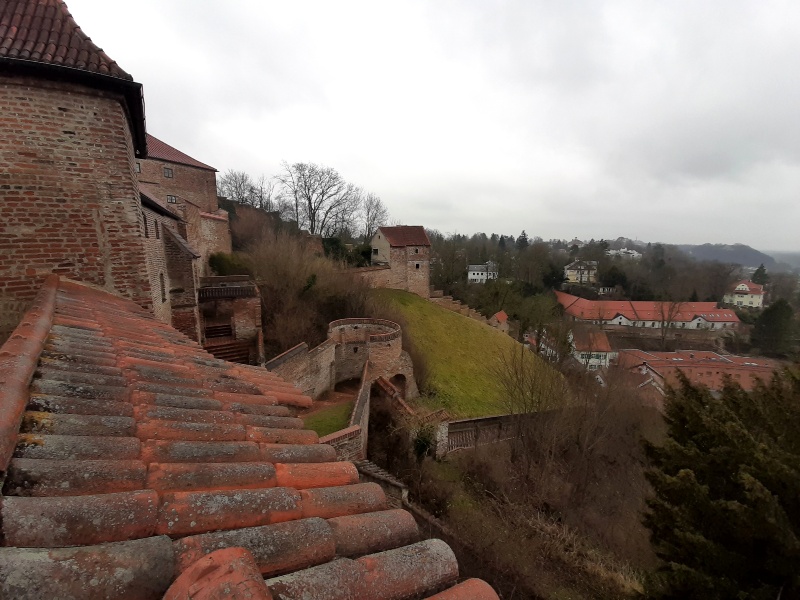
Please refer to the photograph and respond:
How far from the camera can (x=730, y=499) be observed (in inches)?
268

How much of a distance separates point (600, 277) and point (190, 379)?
242 ft

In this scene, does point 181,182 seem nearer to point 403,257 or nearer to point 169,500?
point 403,257

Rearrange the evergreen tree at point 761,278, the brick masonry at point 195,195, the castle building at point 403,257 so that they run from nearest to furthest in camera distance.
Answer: the brick masonry at point 195,195 < the castle building at point 403,257 < the evergreen tree at point 761,278

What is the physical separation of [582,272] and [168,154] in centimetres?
6892

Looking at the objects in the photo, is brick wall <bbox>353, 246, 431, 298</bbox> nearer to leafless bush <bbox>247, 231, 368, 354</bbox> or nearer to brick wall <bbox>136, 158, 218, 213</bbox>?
leafless bush <bbox>247, 231, 368, 354</bbox>

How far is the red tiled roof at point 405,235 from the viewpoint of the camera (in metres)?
32.3

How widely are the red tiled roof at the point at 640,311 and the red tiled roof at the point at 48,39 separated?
5589 cm

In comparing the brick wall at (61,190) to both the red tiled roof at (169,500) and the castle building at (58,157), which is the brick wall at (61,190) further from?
the red tiled roof at (169,500)

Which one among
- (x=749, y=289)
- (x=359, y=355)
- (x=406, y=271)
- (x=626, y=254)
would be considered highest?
(x=626, y=254)

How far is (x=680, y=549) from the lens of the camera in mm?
6910

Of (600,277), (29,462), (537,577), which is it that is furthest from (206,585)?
(600,277)

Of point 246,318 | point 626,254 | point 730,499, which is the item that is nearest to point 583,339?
point 730,499

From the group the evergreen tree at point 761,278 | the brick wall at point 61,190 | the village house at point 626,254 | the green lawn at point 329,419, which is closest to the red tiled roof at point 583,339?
the green lawn at point 329,419

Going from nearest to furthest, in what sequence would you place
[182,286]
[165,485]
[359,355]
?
1. [165,485]
2. [182,286]
3. [359,355]
